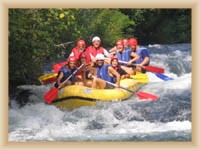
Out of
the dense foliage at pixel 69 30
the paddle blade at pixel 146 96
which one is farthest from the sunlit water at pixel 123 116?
the dense foliage at pixel 69 30

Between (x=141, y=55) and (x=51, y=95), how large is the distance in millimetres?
831

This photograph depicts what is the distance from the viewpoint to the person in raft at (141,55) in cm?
643

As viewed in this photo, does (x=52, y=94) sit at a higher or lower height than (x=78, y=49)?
lower

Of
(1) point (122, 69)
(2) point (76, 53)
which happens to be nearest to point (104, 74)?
(1) point (122, 69)

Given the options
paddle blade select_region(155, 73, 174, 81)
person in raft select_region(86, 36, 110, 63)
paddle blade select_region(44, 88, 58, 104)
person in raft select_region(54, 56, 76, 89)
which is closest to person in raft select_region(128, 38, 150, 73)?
paddle blade select_region(155, 73, 174, 81)

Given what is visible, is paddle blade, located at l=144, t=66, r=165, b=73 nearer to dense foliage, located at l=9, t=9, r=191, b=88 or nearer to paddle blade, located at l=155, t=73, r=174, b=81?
paddle blade, located at l=155, t=73, r=174, b=81

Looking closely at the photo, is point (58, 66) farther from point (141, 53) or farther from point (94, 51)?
point (141, 53)

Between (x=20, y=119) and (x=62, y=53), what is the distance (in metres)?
0.66

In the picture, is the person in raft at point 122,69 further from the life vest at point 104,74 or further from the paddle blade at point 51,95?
the paddle blade at point 51,95

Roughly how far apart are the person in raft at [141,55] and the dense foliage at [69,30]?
6 cm

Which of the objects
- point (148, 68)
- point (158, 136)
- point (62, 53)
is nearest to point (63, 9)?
point (62, 53)

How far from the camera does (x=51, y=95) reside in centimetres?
643

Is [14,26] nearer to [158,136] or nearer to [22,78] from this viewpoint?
[22,78]

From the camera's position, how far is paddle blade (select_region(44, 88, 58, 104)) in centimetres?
643
